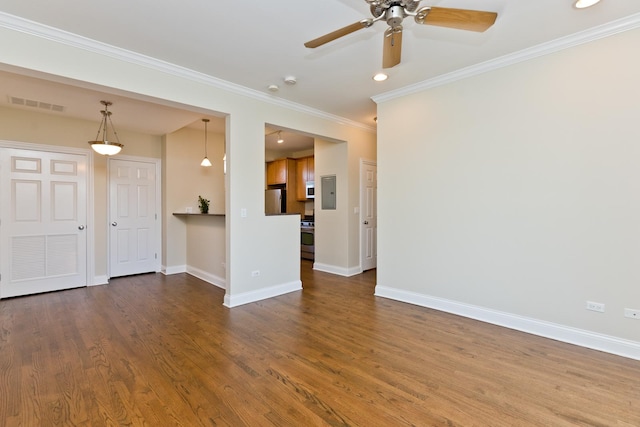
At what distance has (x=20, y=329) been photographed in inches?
121

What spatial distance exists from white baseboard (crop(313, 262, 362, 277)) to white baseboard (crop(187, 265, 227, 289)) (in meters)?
1.86

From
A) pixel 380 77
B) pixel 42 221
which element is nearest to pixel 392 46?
pixel 380 77

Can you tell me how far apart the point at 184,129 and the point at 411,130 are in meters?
4.25

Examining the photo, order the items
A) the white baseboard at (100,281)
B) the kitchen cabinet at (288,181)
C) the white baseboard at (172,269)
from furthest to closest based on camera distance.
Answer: the kitchen cabinet at (288,181)
the white baseboard at (172,269)
the white baseboard at (100,281)

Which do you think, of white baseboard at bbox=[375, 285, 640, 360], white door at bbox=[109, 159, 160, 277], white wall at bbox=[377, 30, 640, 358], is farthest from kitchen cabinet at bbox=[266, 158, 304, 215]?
white baseboard at bbox=[375, 285, 640, 360]

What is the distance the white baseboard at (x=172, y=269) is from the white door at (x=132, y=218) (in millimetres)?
204

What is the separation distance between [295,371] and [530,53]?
3.63 m

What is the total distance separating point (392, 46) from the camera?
83.7 inches

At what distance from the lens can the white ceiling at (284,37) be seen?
2.28 m

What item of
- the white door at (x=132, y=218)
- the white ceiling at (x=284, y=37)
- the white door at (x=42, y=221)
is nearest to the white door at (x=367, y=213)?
the white ceiling at (x=284, y=37)

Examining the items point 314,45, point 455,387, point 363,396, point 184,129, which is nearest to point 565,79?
point 314,45

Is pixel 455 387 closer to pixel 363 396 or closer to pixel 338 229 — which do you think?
pixel 363 396

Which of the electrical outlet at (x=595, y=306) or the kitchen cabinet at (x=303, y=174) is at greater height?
the kitchen cabinet at (x=303, y=174)

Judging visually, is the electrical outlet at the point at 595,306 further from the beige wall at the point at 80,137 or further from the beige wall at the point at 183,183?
the beige wall at the point at 80,137
